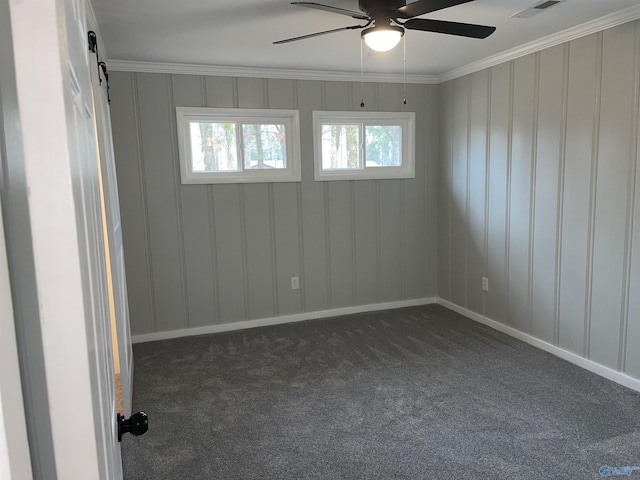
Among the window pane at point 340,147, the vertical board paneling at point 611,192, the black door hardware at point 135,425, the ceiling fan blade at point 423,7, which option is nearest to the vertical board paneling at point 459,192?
the window pane at point 340,147

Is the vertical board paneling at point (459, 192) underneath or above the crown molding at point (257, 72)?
underneath

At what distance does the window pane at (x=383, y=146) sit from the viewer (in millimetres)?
4762

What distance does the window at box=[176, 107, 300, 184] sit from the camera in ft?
13.5

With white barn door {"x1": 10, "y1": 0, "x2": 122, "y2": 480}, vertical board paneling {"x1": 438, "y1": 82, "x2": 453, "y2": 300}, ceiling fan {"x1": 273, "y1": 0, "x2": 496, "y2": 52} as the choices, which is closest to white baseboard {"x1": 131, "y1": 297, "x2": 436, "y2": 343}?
vertical board paneling {"x1": 438, "y1": 82, "x2": 453, "y2": 300}

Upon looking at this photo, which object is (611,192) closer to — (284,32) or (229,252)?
(284,32)

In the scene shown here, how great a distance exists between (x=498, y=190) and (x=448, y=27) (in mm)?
2064

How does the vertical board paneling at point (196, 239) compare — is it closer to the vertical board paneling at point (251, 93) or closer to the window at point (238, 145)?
the window at point (238, 145)

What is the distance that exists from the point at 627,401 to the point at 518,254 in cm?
141

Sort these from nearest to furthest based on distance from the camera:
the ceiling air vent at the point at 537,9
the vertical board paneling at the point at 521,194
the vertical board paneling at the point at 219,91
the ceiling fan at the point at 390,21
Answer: the ceiling fan at the point at 390,21, the ceiling air vent at the point at 537,9, the vertical board paneling at the point at 521,194, the vertical board paneling at the point at 219,91

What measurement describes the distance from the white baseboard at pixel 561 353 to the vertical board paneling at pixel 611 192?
0.21ft

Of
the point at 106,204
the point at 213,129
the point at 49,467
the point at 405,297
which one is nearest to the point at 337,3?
the point at 106,204

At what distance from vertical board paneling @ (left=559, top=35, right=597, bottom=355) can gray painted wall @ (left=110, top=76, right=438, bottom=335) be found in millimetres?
1674

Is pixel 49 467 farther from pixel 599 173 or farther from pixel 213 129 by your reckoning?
pixel 213 129

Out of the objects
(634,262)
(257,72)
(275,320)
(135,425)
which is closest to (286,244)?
(275,320)
